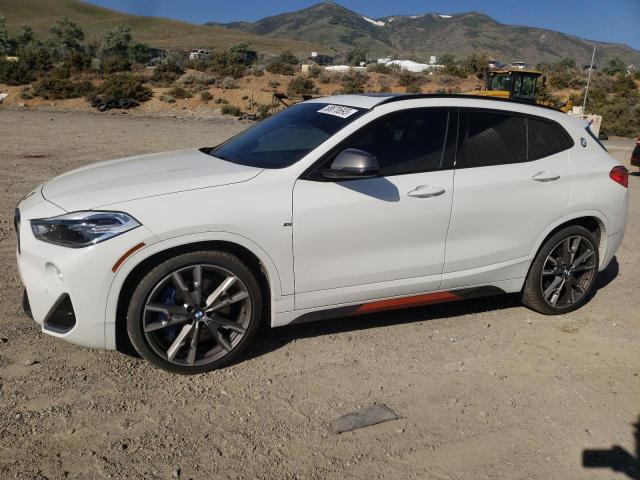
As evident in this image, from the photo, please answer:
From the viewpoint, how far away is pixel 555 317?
17.0 feet

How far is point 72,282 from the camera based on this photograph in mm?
3441

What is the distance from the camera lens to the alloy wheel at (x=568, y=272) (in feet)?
16.6

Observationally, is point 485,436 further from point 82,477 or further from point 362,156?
point 82,477

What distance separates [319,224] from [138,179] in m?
1.22

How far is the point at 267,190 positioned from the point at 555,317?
2904mm

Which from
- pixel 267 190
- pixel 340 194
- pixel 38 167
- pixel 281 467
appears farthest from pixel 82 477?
pixel 38 167

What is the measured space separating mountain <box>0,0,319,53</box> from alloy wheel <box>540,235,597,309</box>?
105907mm

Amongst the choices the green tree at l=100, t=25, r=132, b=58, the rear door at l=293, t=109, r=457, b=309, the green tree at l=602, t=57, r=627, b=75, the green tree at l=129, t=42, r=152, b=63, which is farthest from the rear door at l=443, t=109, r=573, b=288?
the green tree at l=100, t=25, r=132, b=58

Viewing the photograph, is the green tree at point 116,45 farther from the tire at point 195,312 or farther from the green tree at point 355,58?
the tire at point 195,312

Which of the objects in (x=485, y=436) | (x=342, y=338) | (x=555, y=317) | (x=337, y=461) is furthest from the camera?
(x=555, y=317)

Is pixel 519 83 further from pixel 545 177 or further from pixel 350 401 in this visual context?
pixel 350 401

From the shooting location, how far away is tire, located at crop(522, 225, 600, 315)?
4.98 meters

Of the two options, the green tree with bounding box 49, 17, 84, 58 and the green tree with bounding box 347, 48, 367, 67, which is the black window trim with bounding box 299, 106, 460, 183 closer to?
the green tree with bounding box 49, 17, 84, 58

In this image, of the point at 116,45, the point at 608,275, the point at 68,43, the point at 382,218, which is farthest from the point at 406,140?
the point at 68,43
